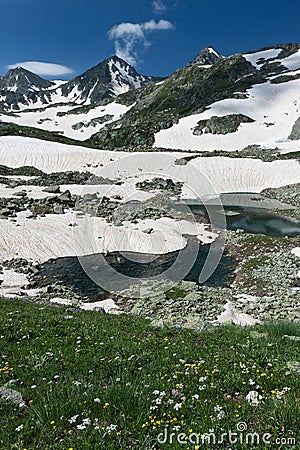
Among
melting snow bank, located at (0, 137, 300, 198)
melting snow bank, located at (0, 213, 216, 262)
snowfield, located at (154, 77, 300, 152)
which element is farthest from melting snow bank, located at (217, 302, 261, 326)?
snowfield, located at (154, 77, 300, 152)

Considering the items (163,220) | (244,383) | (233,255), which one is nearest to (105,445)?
(244,383)

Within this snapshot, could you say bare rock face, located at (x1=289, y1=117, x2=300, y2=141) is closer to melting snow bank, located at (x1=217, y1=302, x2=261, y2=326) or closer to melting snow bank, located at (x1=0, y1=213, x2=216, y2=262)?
melting snow bank, located at (x1=0, y1=213, x2=216, y2=262)

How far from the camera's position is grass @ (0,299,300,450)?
5.36 metres

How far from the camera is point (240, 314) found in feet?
75.7

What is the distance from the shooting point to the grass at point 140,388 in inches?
211

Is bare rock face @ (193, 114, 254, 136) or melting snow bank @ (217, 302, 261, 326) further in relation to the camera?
bare rock face @ (193, 114, 254, 136)

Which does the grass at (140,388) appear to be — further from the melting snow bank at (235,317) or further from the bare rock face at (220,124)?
the bare rock face at (220,124)

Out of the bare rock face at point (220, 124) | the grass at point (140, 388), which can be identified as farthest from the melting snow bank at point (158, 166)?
the grass at point (140, 388)

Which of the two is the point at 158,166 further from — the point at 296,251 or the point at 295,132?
the point at 296,251

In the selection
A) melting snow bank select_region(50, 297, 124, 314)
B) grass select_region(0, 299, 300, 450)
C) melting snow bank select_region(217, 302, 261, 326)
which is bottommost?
melting snow bank select_region(50, 297, 124, 314)

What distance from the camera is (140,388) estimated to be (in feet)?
22.8

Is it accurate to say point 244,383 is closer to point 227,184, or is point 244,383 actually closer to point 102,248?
point 102,248

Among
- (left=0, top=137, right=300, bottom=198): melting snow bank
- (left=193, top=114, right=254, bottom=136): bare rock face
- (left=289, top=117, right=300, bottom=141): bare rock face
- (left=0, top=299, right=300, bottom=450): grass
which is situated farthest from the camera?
(left=193, top=114, right=254, bottom=136): bare rock face

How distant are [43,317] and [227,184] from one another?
75782 millimetres
